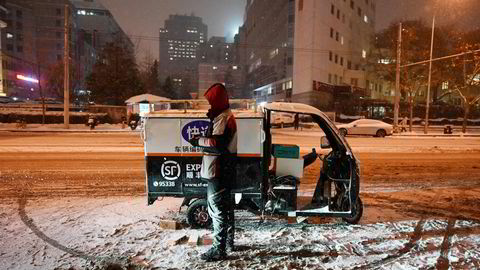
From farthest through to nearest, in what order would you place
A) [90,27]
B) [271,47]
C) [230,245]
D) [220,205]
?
[90,27]
[271,47]
[230,245]
[220,205]

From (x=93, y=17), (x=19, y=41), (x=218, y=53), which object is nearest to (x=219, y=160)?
(x=19, y=41)

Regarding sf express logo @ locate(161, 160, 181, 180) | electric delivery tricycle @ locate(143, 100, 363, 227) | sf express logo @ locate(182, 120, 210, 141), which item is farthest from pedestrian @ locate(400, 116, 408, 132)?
sf express logo @ locate(161, 160, 181, 180)

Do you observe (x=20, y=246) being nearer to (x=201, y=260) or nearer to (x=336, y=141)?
(x=201, y=260)

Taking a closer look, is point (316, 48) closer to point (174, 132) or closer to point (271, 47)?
point (271, 47)

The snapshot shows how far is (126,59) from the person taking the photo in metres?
46.3

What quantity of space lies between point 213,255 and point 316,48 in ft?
157

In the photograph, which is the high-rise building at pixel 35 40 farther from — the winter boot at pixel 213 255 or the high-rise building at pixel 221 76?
the winter boot at pixel 213 255

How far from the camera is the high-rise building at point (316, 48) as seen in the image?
49156 millimetres

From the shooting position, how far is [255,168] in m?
5.19

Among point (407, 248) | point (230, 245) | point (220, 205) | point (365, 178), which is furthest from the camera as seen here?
point (365, 178)

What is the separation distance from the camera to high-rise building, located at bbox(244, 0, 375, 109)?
49.2m

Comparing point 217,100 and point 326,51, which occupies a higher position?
point 326,51

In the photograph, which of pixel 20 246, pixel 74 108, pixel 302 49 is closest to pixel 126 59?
pixel 74 108

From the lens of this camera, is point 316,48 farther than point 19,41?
No
